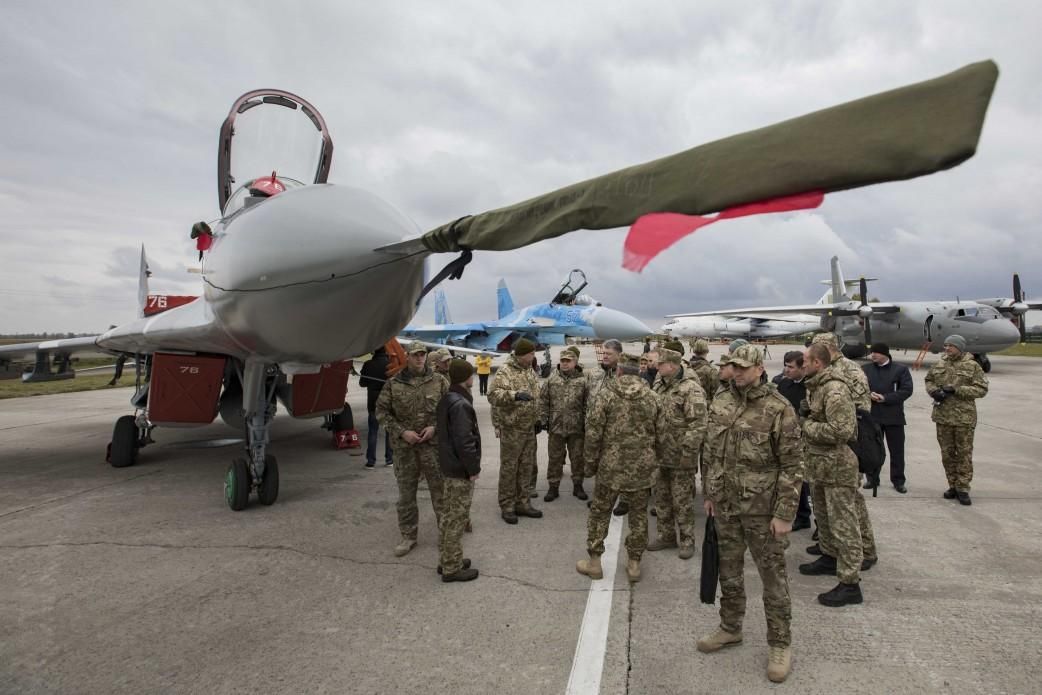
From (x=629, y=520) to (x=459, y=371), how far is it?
1.49 m

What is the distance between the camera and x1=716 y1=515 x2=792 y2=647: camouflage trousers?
241cm

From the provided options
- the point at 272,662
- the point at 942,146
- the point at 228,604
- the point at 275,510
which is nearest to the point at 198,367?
the point at 275,510

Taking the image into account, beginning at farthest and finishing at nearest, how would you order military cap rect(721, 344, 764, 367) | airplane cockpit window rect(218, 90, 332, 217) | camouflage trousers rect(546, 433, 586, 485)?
camouflage trousers rect(546, 433, 586, 485), airplane cockpit window rect(218, 90, 332, 217), military cap rect(721, 344, 764, 367)

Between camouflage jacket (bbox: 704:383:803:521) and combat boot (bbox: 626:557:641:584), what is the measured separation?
0.96 metres

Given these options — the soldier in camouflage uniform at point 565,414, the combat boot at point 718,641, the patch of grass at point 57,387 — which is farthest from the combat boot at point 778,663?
the patch of grass at point 57,387

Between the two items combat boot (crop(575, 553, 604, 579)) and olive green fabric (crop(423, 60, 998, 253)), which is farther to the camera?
combat boot (crop(575, 553, 604, 579))

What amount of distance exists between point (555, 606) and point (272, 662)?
4.96 ft

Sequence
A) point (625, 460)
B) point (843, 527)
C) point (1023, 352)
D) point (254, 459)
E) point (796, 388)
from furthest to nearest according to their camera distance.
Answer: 1. point (1023, 352)
2. point (254, 459)
3. point (796, 388)
4. point (625, 460)
5. point (843, 527)

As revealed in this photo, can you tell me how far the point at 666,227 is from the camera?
4.88ft

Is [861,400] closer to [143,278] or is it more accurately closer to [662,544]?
[662,544]

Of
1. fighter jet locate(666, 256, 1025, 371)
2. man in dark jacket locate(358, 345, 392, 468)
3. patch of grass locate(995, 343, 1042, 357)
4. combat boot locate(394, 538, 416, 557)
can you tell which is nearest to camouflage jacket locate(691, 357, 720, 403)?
combat boot locate(394, 538, 416, 557)

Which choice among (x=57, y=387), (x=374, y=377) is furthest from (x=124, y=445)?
(x=57, y=387)

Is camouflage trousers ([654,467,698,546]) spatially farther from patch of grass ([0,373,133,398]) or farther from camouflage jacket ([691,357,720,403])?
patch of grass ([0,373,133,398])

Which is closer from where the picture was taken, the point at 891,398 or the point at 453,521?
the point at 453,521
